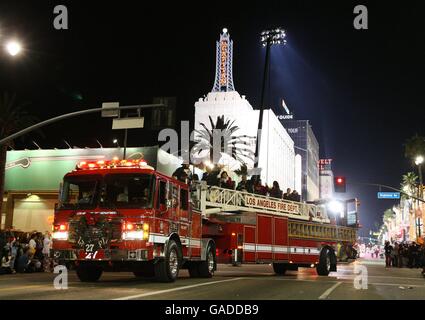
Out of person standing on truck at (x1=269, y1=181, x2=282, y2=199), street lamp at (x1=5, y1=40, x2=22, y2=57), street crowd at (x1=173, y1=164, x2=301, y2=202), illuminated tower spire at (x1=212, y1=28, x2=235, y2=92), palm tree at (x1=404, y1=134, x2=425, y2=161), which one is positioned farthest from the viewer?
illuminated tower spire at (x1=212, y1=28, x2=235, y2=92)

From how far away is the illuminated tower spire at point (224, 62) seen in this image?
88.2 meters

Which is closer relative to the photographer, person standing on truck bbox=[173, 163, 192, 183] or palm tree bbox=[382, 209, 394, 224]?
person standing on truck bbox=[173, 163, 192, 183]

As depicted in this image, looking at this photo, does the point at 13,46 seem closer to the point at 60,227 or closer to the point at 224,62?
the point at 60,227

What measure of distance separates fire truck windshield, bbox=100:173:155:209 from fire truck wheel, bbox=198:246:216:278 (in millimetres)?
4469

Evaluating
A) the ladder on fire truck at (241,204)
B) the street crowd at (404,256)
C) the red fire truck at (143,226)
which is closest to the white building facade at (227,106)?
the street crowd at (404,256)

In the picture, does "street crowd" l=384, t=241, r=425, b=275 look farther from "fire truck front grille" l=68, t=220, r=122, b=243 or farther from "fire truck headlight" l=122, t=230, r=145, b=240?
"fire truck front grille" l=68, t=220, r=122, b=243

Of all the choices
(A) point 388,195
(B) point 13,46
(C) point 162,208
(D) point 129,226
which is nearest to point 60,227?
(D) point 129,226

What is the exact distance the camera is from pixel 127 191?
12812mm

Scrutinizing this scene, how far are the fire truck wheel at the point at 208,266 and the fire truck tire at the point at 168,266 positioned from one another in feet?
8.45

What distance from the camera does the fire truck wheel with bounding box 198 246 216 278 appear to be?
16.3m

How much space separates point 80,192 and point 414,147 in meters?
58.2

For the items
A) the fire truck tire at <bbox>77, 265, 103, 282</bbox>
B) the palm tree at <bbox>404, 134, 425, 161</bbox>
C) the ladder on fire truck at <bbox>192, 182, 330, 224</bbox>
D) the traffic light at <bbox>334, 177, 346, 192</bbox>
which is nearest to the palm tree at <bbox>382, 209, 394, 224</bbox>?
the palm tree at <bbox>404, 134, 425, 161</bbox>

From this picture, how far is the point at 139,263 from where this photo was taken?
1262 cm
